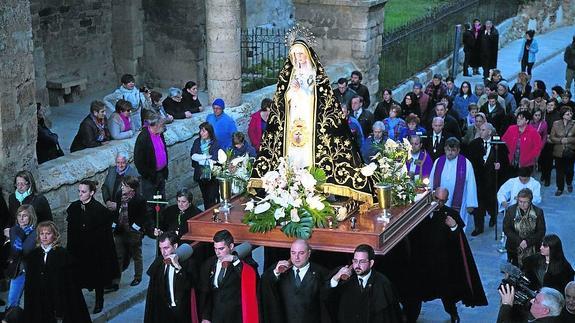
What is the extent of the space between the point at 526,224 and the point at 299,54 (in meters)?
3.05

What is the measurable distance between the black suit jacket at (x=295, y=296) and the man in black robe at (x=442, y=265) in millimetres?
1689

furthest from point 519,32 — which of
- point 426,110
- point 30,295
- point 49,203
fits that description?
point 30,295

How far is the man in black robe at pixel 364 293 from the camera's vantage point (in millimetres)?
9641

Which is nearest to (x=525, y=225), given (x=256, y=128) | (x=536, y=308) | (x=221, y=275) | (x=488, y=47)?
(x=536, y=308)

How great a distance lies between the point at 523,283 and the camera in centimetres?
934

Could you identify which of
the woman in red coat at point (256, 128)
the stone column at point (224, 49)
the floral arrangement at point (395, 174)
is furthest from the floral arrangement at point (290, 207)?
the stone column at point (224, 49)

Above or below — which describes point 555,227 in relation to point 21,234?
below

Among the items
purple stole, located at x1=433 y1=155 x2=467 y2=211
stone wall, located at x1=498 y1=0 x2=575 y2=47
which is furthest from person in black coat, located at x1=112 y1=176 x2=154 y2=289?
stone wall, located at x1=498 y1=0 x2=575 y2=47

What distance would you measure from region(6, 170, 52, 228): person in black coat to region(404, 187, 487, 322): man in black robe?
12.0 feet

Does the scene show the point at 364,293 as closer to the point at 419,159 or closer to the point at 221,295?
the point at 221,295

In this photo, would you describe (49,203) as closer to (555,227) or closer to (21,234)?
(21,234)

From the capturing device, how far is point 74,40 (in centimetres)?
1867

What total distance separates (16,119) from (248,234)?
10.7ft

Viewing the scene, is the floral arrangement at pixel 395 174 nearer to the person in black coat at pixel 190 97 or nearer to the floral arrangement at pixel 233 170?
the floral arrangement at pixel 233 170
